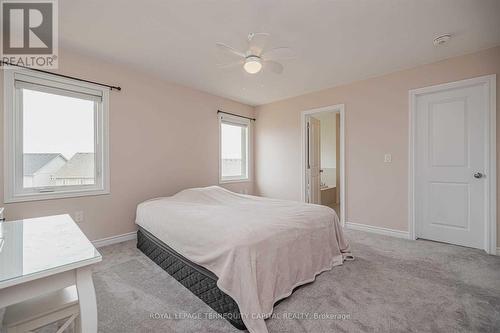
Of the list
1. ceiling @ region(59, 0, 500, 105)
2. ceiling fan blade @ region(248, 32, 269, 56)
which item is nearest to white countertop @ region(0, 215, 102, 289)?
ceiling @ region(59, 0, 500, 105)

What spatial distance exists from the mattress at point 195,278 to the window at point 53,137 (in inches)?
49.3

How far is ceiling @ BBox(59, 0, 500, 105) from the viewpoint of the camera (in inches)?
77.2

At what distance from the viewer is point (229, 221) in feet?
6.42

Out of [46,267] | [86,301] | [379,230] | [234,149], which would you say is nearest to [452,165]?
[379,230]

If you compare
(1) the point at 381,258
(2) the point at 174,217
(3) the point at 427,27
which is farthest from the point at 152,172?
(3) the point at 427,27

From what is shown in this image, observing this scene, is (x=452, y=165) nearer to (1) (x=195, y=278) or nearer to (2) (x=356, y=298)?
(2) (x=356, y=298)

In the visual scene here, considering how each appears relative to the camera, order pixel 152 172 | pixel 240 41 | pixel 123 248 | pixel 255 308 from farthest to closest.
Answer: pixel 152 172 → pixel 123 248 → pixel 240 41 → pixel 255 308

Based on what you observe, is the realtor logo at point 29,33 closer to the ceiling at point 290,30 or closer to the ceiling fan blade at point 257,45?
the ceiling at point 290,30

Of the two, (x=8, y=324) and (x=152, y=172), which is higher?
(x=152, y=172)

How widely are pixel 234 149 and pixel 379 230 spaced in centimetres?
308

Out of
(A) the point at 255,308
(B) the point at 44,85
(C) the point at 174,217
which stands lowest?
(A) the point at 255,308

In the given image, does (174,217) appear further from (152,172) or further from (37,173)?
(37,173)

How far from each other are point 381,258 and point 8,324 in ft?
10.1

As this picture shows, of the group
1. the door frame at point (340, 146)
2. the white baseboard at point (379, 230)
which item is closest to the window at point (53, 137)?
the door frame at point (340, 146)
